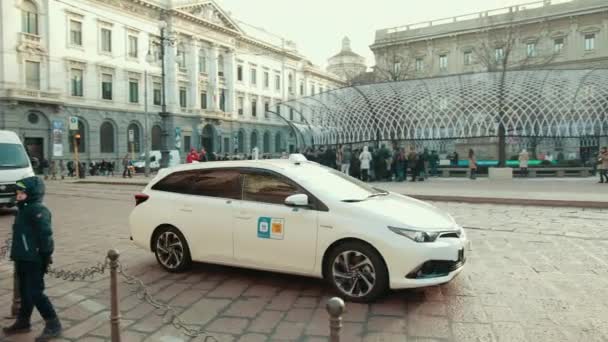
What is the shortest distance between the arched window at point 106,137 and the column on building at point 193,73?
11.2 metres

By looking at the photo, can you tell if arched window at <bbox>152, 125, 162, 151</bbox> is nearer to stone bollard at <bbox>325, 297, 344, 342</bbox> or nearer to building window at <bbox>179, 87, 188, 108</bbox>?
building window at <bbox>179, 87, 188, 108</bbox>

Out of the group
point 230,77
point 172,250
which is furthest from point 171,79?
point 172,250

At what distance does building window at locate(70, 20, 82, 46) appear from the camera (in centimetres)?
4081

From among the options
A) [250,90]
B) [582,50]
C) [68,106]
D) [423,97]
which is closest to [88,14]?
[68,106]

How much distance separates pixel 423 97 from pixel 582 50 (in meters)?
36.7

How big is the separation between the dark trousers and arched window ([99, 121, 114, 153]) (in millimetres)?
42691

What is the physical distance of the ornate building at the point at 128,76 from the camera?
121 feet

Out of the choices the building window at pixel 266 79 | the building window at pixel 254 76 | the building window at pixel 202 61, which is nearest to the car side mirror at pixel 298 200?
the building window at pixel 202 61

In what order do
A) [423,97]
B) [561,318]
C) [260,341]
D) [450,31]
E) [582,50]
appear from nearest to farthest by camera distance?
[260,341]
[561,318]
[423,97]
[582,50]
[450,31]

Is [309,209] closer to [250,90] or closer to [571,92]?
[571,92]

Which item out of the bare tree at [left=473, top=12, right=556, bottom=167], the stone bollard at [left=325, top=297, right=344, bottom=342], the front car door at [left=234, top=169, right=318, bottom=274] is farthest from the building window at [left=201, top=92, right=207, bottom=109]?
the stone bollard at [left=325, top=297, right=344, bottom=342]

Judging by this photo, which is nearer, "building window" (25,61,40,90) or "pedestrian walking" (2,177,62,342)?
"pedestrian walking" (2,177,62,342)

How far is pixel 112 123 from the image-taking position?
146 ft

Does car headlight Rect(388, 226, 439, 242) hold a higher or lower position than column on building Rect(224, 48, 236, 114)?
lower
